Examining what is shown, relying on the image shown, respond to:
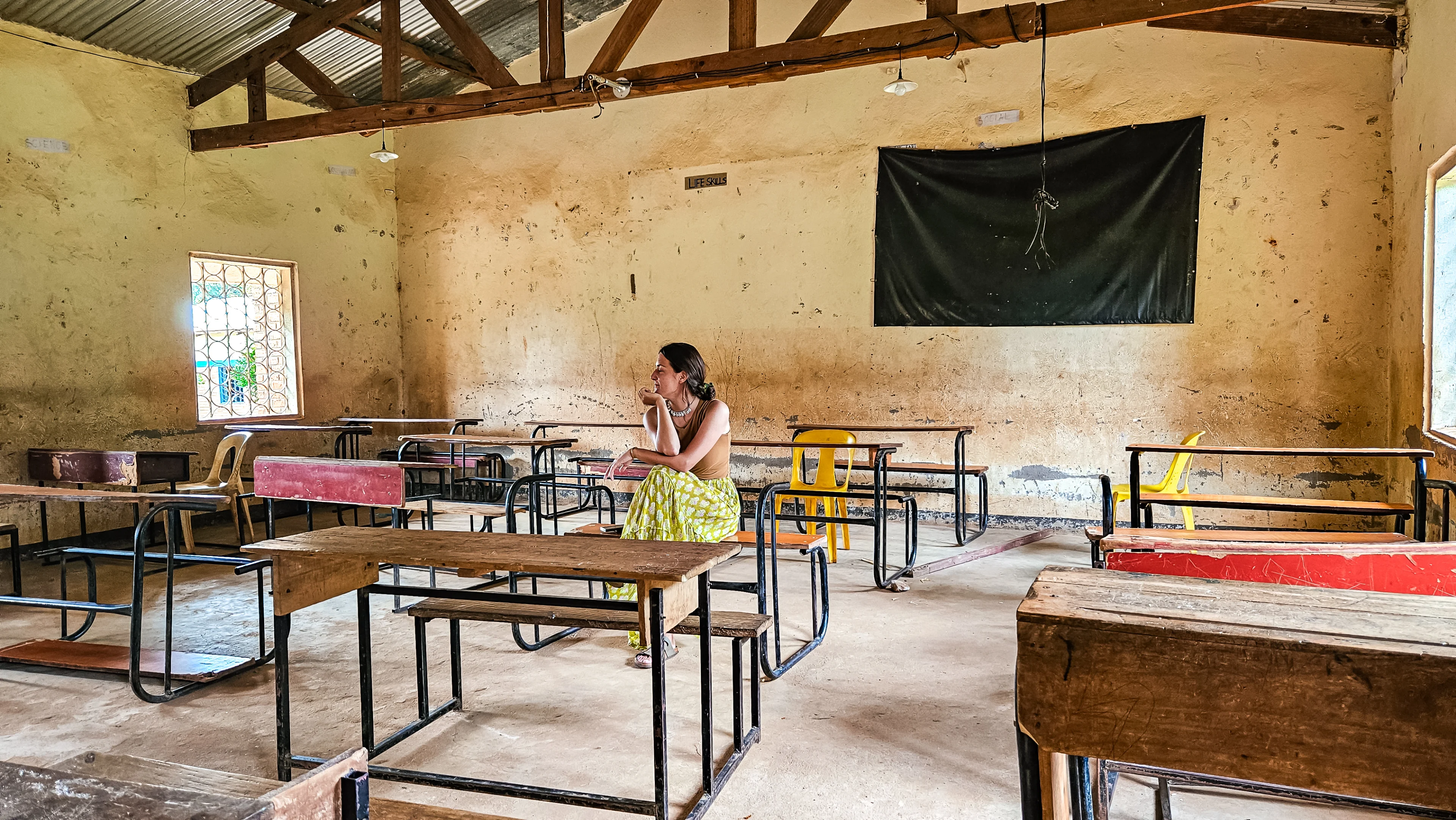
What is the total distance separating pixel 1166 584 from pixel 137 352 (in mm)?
7220

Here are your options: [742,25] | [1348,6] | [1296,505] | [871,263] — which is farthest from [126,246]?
[1348,6]

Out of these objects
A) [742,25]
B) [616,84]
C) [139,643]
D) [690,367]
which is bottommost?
[139,643]

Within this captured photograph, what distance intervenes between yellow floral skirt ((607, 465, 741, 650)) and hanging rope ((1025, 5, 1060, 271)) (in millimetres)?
3825

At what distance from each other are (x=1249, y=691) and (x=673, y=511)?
2422 millimetres

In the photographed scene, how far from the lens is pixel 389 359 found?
8.47 meters

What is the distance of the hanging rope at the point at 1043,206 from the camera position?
19.9ft

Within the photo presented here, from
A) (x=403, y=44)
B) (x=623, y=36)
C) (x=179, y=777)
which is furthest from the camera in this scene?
(x=403, y=44)

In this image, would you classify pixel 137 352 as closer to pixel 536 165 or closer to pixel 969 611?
pixel 536 165

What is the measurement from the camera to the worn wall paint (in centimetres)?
547

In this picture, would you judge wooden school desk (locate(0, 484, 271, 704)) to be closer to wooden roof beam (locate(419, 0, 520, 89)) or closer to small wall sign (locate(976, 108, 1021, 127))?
wooden roof beam (locate(419, 0, 520, 89))

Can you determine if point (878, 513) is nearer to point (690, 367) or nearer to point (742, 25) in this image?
point (690, 367)

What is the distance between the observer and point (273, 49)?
6.40 meters

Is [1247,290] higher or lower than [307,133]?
lower

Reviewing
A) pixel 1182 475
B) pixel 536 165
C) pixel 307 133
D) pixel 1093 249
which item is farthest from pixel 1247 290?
pixel 307 133
